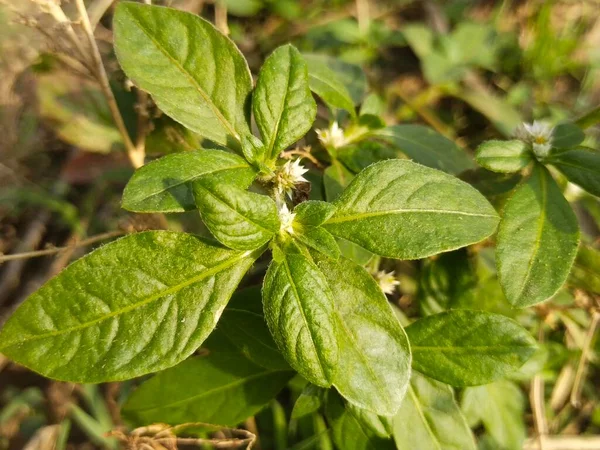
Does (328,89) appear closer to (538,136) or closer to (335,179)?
(335,179)

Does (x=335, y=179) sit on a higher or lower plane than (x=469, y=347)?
higher

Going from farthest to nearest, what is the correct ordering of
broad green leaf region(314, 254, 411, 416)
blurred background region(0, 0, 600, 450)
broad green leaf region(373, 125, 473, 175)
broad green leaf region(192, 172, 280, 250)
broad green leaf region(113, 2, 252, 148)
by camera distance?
blurred background region(0, 0, 600, 450), broad green leaf region(373, 125, 473, 175), broad green leaf region(113, 2, 252, 148), broad green leaf region(314, 254, 411, 416), broad green leaf region(192, 172, 280, 250)

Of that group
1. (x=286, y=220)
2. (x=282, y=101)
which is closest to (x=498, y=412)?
(x=286, y=220)

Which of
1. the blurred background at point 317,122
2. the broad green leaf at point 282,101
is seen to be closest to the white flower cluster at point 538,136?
the blurred background at point 317,122

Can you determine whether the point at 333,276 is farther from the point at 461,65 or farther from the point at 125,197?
the point at 461,65

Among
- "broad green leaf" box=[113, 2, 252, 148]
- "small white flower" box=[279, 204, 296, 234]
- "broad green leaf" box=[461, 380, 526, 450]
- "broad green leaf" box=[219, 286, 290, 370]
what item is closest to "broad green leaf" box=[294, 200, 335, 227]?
"small white flower" box=[279, 204, 296, 234]

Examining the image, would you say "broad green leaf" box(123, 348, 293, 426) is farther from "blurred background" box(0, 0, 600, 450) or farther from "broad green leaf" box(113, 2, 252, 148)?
"broad green leaf" box(113, 2, 252, 148)

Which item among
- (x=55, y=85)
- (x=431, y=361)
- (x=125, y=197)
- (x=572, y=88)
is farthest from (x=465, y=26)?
(x=125, y=197)
